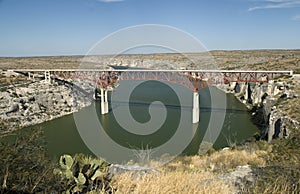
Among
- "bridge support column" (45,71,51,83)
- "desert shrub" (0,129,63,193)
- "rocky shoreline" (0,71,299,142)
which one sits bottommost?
"rocky shoreline" (0,71,299,142)

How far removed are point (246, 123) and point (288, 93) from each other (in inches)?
240

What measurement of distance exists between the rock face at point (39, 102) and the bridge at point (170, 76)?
2.45 meters

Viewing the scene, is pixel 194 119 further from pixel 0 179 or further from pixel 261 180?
pixel 0 179

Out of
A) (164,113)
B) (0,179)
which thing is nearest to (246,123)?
(164,113)

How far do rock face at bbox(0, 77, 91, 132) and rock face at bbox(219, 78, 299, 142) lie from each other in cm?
2000

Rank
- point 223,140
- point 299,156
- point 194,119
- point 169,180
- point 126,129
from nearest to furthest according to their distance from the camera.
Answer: point 169,180 → point 299,156 → point 223,140 → point 126,129 → point 194,119

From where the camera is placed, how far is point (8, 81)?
36.0 metres

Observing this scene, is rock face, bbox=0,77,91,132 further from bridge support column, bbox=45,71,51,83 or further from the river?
the river

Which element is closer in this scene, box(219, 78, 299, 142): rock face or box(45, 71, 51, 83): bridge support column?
box(219, 78, 299, 142): rock face

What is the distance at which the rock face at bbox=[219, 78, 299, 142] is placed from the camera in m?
15.5

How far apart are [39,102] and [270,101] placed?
80.4 ft

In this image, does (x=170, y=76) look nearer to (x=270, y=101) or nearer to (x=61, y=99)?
(x=61, y=99)

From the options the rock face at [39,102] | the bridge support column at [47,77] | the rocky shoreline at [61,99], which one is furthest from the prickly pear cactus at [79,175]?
the bridge support column at [47,77]

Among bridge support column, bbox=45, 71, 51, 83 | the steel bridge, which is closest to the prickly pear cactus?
the steel bridge
